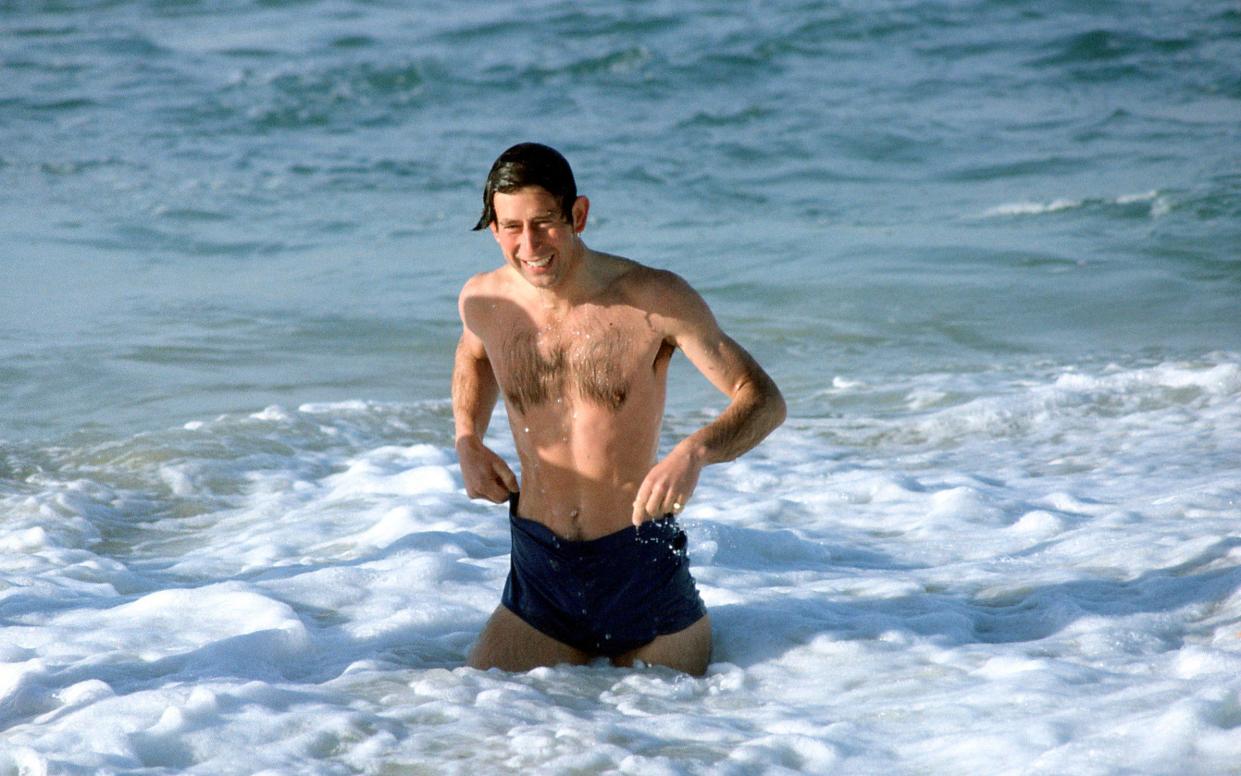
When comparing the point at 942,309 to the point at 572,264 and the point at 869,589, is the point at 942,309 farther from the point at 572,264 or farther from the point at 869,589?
the point at 572,264

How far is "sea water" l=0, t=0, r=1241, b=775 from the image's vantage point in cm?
374

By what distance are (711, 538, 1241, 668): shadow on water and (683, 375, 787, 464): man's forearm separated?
2.74ft

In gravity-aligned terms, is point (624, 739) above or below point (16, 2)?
below

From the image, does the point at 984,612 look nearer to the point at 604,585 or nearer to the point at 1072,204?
the point at 604,585

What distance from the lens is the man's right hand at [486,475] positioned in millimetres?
3850

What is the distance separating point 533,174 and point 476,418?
0.82m

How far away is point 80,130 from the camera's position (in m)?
16.5

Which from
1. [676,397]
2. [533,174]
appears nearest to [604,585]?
[533,174]

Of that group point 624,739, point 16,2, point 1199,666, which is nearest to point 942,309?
point 1199,666

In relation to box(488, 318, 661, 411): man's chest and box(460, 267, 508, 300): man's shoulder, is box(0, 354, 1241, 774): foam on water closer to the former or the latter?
box(488, 318, 661, 411): man's chest

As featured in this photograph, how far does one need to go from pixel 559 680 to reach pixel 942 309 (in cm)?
672

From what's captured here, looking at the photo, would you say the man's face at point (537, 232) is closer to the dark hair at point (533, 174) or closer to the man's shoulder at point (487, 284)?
→ the dark hair at point (533, 174)

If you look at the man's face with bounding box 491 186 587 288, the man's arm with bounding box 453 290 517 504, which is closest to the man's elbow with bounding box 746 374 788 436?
the man's face with bounding box 491 186 587 288

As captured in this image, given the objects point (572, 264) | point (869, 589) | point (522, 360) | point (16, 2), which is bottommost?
point (869, 589)
